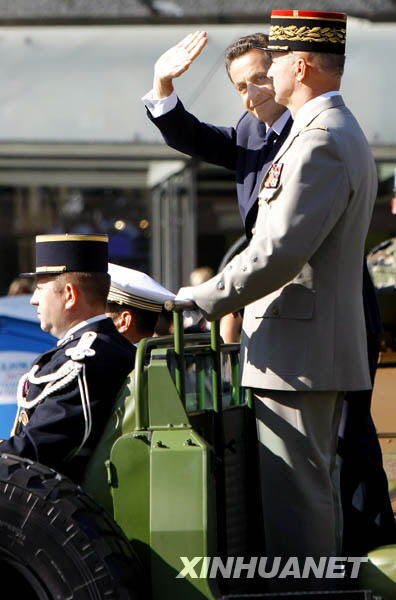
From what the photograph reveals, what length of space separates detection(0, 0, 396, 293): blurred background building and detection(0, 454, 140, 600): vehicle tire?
28.7 feet

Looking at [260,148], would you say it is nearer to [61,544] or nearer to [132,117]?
[61,544]

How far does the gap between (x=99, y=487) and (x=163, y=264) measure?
30.2 ft

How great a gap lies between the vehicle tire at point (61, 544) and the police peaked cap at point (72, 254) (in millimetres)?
840

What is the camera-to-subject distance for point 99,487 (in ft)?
10.00

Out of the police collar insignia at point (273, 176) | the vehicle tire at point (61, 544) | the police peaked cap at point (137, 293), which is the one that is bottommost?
the vehicle tire at point (61, 544)

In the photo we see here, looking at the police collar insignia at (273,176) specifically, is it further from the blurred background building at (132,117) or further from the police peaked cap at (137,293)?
the blurred background building at (132,117)

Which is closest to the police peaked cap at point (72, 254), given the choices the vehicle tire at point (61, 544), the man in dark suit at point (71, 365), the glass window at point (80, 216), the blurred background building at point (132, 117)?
the man in dark suit at point (71, 365)

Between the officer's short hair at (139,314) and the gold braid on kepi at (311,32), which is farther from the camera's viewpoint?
the officer's short hair at (139,314)

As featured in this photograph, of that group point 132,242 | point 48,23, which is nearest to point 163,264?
point 132,242

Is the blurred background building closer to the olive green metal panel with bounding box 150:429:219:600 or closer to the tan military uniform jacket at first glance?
the tan military uniform jacket

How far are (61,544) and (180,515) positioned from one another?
306 millimetres

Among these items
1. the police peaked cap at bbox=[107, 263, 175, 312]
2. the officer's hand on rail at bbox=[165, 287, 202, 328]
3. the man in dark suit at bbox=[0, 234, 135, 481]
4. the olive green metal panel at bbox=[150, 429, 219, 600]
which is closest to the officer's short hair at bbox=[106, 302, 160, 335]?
the police peaked cap at bbox=[107, 263, 175, 312]

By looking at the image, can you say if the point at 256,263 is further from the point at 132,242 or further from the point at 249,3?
the point at 249,3

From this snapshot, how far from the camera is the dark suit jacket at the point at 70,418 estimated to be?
3.09 meters
